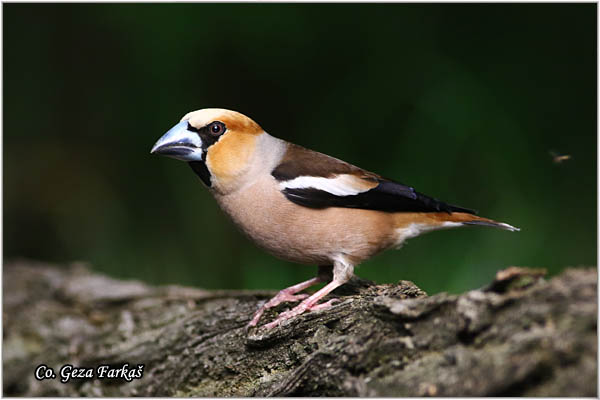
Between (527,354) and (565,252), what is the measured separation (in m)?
2.82

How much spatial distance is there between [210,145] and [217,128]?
0.10 meters

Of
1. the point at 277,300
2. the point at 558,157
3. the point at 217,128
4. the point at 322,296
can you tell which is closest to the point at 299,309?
the point at 322,296

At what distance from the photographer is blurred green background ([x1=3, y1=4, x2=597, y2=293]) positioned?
4.36 metres

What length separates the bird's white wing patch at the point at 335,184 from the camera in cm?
294

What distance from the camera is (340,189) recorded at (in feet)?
9.78

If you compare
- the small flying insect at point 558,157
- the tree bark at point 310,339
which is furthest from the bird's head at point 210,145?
the small flying insect at point 558,157

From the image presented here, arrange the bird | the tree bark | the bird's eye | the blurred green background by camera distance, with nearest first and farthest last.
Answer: the tree bark
the bird
the bird's eye
the blurred green background

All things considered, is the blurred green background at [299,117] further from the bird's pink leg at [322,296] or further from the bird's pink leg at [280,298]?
the bird's pink leg at [322,296]

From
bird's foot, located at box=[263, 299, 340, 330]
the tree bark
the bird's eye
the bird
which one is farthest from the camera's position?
the bird's eye

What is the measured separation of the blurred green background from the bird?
3.81ft

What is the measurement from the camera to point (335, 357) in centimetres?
215

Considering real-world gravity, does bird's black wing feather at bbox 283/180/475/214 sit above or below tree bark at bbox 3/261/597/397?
above

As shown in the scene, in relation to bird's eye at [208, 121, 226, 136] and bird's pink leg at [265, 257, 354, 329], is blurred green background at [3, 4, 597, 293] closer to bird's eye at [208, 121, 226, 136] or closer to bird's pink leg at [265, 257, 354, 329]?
bird's pink leg at [265, 257, 354, 329]

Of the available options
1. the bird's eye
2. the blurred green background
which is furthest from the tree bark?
the bird's eye
